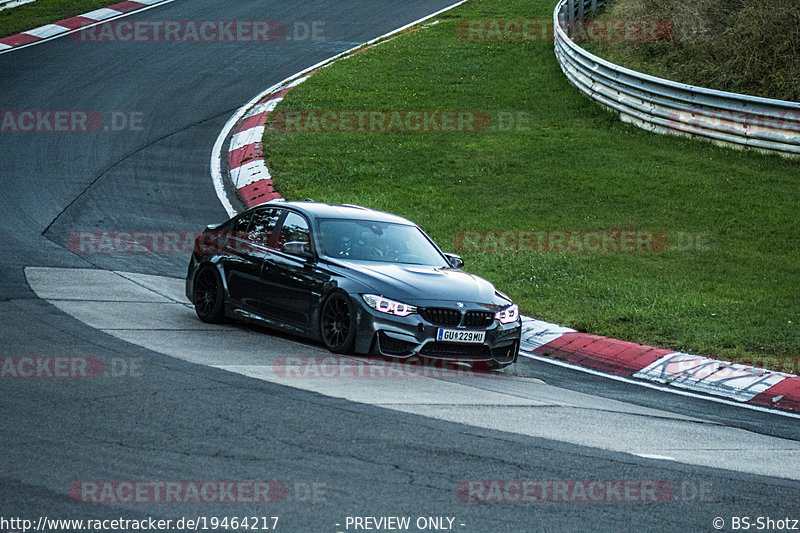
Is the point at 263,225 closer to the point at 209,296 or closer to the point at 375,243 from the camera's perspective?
the point at 209,296

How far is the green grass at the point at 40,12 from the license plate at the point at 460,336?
77.7 feet

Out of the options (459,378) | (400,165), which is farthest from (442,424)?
(400,165)

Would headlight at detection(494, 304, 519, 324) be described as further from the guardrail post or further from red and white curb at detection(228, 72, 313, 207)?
the guardrail post

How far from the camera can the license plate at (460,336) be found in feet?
30.0

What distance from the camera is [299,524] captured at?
16.2 ft

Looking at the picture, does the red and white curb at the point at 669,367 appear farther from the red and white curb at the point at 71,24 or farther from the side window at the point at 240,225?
the red and white curb at the point at 71,24

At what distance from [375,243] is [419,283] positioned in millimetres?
1068


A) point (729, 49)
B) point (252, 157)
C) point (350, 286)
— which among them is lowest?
point (350, 286)

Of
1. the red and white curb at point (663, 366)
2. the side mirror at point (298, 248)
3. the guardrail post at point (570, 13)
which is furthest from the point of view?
the guardrail post at point (570, 13)

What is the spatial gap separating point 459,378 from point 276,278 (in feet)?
7.88

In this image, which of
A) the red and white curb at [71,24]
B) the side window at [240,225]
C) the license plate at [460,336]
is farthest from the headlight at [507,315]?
the red and white curb at [71,24]

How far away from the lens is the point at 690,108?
18.9 m

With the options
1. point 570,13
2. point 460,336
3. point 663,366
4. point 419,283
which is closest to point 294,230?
point 419,283

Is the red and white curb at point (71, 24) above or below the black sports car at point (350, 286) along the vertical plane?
above
